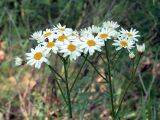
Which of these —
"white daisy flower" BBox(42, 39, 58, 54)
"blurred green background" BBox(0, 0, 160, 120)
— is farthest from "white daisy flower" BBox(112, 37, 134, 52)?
"blurred green background" BBox(0, 0, 160, 120)

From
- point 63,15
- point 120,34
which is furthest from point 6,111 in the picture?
point 120,34

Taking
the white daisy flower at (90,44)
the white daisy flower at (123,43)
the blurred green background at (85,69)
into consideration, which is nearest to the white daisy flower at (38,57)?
the white daisy flower at (90,44)

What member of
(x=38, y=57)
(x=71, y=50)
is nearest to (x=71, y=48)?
(x=71, y=50)

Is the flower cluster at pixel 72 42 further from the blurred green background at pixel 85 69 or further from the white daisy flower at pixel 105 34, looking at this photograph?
→ the blurred green background at pixel 85 69

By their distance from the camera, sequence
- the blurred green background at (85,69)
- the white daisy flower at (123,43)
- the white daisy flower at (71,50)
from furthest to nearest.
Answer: the blurred green background at (85,69) → the white daisy flower at (123,43) → the white daisy flower at (71,50)

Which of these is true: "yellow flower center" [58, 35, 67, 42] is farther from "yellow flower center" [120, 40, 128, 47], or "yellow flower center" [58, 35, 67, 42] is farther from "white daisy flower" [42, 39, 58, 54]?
"yellow flower center" [120, 40, 128, 47]

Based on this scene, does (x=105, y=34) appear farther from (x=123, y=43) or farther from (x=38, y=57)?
(x=38, y=57)

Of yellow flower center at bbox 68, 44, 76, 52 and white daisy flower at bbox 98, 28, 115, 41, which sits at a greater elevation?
white daisy flower at bbox 98, 28, 115, 41

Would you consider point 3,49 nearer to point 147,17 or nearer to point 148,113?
point 147,17
